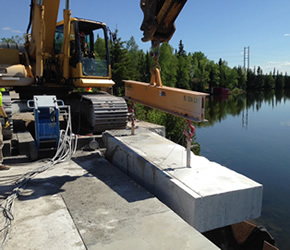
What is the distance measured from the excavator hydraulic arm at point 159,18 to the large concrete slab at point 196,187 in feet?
6.43

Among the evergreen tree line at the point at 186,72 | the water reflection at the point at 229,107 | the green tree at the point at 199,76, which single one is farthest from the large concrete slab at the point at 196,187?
the green tree at the point at 199,76

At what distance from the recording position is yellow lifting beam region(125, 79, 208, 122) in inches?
168

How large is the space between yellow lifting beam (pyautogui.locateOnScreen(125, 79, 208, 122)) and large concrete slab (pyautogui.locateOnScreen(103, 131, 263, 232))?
→ 766 mm

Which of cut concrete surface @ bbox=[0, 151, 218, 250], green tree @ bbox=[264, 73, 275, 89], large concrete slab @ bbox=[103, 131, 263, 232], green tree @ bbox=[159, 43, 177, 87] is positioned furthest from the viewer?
green tree @ bbox=[264, 73, 275, 89]

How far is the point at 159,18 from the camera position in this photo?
14.9 ft

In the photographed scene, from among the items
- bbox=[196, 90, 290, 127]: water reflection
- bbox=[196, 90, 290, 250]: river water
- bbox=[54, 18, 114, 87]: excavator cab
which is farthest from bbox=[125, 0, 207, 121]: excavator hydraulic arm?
bbox=[196, 90, 290, 127]: water reflection

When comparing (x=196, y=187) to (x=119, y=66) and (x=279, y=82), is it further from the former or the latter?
(x=279, y=82)

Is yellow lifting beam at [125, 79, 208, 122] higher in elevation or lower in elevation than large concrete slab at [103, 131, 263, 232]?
higher

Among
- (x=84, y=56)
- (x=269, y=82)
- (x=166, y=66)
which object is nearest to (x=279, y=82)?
(x=269, y=82)

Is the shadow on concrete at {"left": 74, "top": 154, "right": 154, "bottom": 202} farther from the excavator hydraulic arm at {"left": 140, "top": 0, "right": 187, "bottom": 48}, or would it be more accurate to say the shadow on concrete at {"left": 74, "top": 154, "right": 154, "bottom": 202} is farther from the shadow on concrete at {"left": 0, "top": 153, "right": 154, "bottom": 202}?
the excavator hydraulic arm at {"left": 140, "top": 0, "right": 187, "bottom": 48}

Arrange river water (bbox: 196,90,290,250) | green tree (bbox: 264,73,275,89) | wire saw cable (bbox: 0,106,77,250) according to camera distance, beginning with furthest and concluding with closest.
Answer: green tree (bbox: 264,73,275,89), river water (bbox: 196,90,290,250), wire saw cable (bbox: 0,106,77,250)

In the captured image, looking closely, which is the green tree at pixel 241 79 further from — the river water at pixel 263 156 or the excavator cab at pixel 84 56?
the excavator cab at pixel 84 56

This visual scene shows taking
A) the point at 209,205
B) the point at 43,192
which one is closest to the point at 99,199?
the point at 43,192

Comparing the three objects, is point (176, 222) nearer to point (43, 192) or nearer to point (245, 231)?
point (43, 192)
